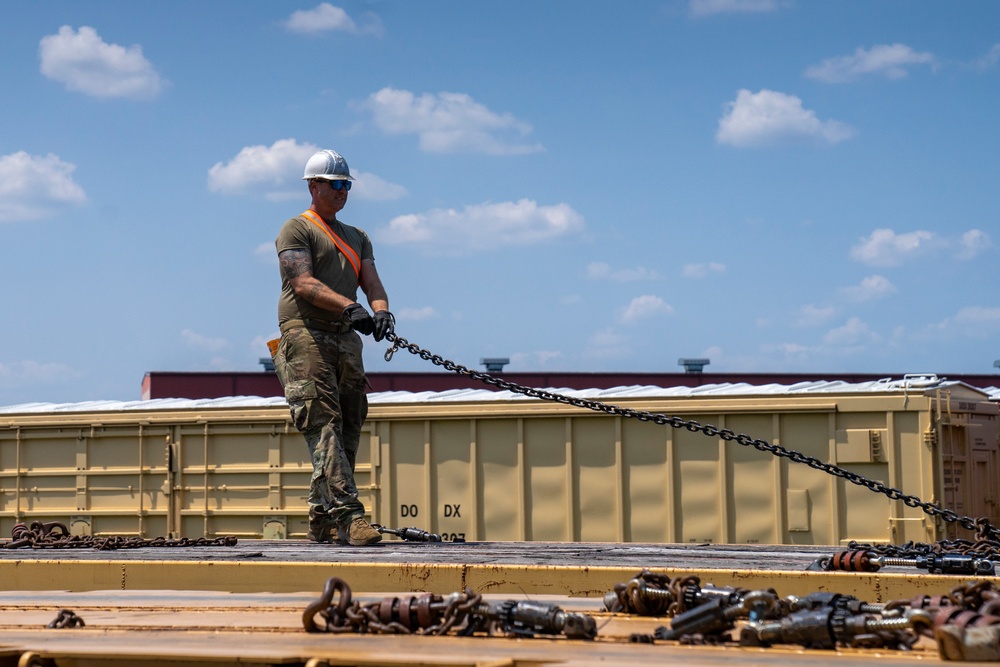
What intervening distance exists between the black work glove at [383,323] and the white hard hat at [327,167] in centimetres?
94

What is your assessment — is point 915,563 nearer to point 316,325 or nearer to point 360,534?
point 360,534

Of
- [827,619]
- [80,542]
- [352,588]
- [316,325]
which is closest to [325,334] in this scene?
[316,325]

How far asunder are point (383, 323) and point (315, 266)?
627 mm

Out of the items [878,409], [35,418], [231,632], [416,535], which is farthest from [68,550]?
[35,418]

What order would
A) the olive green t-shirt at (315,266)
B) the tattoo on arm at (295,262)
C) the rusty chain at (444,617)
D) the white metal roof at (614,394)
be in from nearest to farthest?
the rusty chain at (444,617) → the tattoo on arm at (295,262) → the olive green t-shirt at (315,266) → the white metal roof at (614,394)

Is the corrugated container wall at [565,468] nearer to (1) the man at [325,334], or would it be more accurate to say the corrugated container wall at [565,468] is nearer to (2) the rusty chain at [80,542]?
(2) the rusty chain at [80,542]

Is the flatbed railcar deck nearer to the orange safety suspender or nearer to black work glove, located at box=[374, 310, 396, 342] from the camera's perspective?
black work glove, located at box=[374, 310, 396, 342]

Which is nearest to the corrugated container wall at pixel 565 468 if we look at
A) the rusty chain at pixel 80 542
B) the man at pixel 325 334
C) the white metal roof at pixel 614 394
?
the white metal roof at pixel 614 394

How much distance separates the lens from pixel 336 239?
8.50 metres

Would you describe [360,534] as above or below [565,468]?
below

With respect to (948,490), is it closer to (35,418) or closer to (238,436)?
(238,436)

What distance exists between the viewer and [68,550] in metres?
8.78

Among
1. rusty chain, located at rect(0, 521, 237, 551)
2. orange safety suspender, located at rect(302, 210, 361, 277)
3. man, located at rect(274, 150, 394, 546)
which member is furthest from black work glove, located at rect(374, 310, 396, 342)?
rusty chain, located at rect(0, 521, 237, 551)

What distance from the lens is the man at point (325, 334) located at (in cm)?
820
